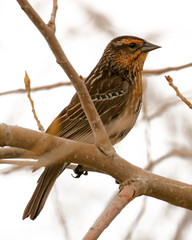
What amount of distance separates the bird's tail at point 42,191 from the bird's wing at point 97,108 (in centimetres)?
34

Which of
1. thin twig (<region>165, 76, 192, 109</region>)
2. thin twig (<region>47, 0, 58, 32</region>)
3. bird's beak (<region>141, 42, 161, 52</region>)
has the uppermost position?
bird's beak (<region>141, 42, 161, 52</region>)

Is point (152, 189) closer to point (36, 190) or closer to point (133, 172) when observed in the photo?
point (133, 172)

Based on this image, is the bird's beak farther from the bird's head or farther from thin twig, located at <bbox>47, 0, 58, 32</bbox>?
thin twig, located at <bbox>47, 0, 58, 32</bbox>

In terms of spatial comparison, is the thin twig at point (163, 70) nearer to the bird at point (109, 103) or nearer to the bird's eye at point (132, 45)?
the bird at point (109, 103)

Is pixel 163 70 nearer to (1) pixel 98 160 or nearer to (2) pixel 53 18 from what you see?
(1) pixel 98 160

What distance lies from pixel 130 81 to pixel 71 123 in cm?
102

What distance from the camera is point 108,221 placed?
9.48 ft

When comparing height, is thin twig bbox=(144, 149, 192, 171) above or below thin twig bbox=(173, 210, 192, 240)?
Result: above

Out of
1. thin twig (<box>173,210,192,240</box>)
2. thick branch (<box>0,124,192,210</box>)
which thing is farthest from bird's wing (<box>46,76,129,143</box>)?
thin twig (<box>173,210,192,240</box>)

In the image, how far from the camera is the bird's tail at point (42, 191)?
164 inches

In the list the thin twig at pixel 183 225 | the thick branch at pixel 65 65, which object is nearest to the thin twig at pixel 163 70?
the thick branch at pixel 65 65

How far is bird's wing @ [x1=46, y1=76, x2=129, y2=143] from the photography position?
4621 mm

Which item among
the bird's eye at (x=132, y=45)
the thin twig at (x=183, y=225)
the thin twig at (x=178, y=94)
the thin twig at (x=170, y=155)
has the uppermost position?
the bird's eye at (x=132, y=45)

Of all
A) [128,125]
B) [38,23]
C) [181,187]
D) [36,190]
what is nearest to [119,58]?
[128,125]
